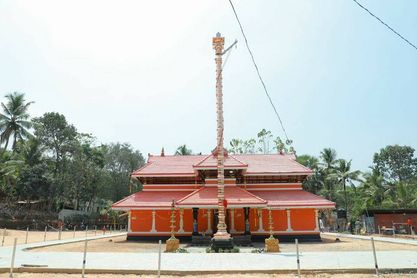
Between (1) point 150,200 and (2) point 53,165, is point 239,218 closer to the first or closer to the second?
(1) point 150,200

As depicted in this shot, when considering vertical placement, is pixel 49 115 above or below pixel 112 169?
above

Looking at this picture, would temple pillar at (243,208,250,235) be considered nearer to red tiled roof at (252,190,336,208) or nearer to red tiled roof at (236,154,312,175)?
red tiled roof at (252,190,336,208)

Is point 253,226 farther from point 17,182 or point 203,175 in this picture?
point 17,182

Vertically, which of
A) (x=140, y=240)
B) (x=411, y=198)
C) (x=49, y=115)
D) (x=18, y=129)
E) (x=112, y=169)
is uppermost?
(x=49, y=115)

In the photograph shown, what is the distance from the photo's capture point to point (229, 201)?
2234 centimetres

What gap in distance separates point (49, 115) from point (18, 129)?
26.3ft

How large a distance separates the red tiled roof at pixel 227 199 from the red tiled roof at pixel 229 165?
2.07 metres

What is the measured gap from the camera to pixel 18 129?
41.5 metres

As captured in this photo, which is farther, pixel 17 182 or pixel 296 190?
pixel 17 182

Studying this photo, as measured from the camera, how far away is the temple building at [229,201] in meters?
24.3

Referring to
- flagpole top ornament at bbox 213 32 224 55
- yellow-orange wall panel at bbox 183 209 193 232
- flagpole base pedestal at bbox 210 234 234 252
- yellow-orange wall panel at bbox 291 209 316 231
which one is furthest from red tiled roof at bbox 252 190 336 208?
flagpole top ornament at bbox 213 32 224 55

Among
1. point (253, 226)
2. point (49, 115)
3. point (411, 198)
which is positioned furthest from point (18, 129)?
point (411, 198)

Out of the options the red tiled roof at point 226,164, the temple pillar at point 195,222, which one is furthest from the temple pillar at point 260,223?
the temple pillar at point 195,222

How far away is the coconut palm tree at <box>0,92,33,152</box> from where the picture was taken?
40.7 meters
